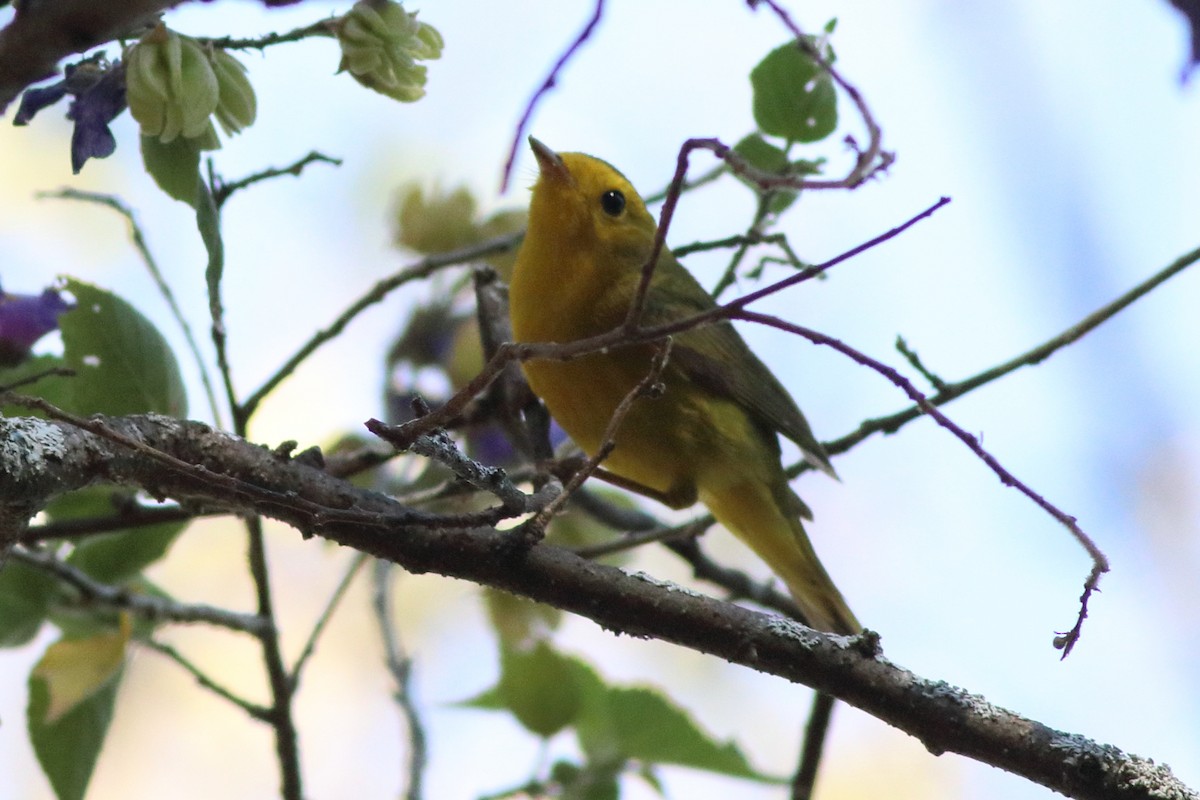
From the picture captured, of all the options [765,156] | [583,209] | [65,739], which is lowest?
[65,739]

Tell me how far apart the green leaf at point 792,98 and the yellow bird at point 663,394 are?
0.59m

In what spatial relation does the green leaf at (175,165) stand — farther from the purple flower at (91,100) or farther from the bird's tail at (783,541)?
the bird's tail at (783,541)

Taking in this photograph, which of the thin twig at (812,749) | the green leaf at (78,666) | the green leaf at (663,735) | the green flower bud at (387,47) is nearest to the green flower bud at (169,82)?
the green flower bud at (387,47)

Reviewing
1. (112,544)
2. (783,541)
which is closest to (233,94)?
(112,544)

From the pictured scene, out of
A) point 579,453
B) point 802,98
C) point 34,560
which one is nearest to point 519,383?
point 579,453

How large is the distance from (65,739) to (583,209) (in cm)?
194

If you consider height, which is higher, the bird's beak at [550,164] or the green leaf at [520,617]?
the bird's beak at [550,164]

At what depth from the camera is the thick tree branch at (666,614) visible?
161 cm

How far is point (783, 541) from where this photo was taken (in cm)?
322

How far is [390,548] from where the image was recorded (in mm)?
1638

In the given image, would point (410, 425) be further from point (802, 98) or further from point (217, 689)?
point (802, 98)

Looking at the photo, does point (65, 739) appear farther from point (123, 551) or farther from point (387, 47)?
point (387, 47)

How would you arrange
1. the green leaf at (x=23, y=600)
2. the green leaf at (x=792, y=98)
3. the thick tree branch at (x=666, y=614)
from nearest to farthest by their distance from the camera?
the thick tree branch at (x=666, y=614) < the green leaf at (x=23, y=600) < the green leaf at (x=792, y=98)

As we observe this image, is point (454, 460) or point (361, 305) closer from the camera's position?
point (454, 460)
